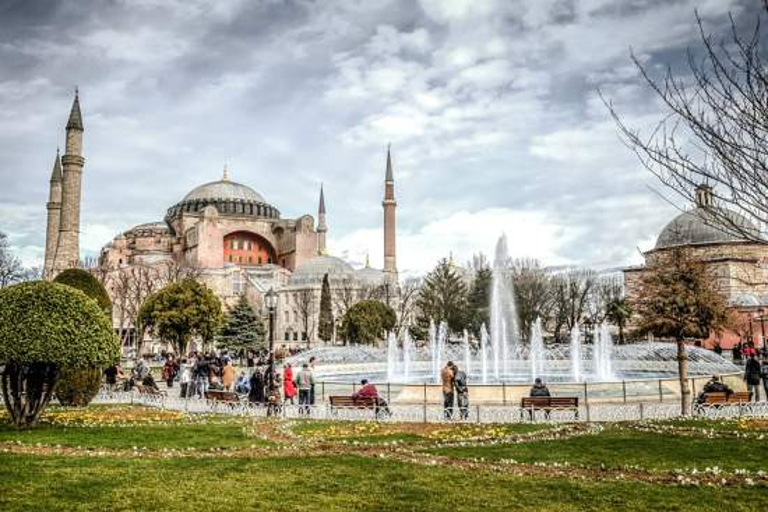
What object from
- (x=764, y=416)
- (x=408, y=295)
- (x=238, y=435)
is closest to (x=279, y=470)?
(x=238, y=435)

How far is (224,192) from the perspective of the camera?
67750mm

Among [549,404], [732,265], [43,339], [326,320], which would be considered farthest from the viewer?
[326,320]

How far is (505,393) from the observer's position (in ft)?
44.5

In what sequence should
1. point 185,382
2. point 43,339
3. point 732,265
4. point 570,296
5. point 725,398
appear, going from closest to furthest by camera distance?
1. point 43,339
2. point 725,398
3. point 185,382
4. point 732,265
5. point 570,296

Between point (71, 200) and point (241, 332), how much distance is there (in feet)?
45.4

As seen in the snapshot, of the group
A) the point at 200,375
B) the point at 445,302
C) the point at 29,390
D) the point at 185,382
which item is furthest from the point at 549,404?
the point at 445,302

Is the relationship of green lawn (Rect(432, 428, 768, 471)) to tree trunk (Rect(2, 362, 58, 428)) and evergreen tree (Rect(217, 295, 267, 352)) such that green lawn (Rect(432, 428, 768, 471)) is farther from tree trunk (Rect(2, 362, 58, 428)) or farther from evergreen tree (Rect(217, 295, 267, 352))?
evergreen tree (Rect(217, 295, 267, 352))

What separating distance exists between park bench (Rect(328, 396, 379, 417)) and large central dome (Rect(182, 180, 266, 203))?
57000mm

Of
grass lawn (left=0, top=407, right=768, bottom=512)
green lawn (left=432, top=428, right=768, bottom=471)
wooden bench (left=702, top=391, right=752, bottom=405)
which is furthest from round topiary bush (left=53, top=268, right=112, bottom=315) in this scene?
wooden bench (left=702, top=391, right=752, bottom=405)

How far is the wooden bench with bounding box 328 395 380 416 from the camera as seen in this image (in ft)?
40.2

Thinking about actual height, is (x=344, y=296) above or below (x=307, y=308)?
above

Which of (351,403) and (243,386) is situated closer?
(351,403)

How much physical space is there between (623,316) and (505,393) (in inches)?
1159

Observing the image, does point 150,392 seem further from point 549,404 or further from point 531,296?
point 531,296
